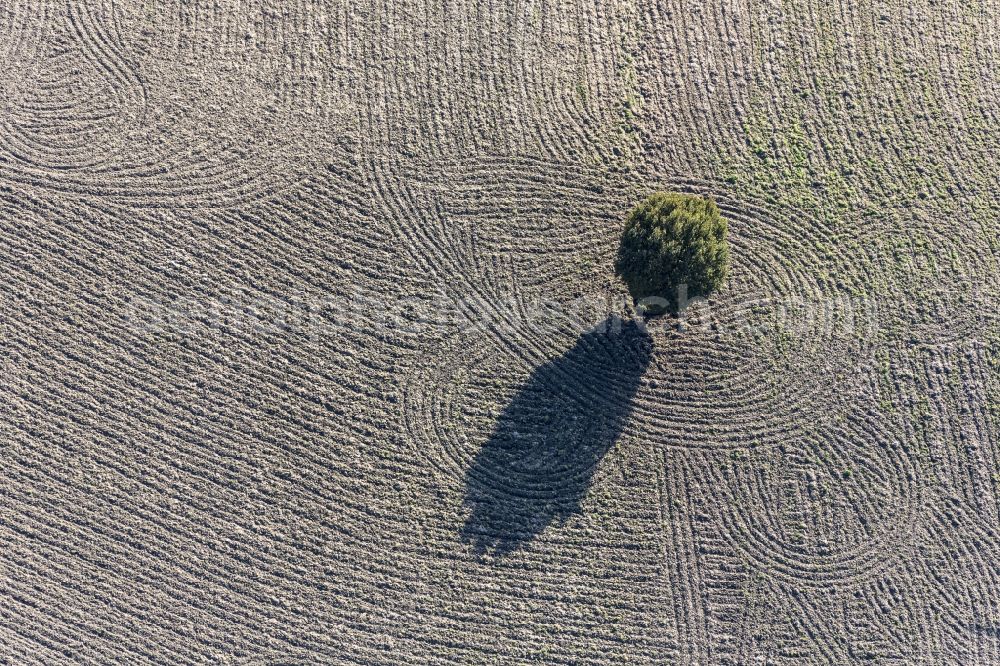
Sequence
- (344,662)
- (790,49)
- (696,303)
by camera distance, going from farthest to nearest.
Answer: (790,49), (696,303), (344,662)

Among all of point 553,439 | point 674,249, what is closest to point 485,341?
point 553,439

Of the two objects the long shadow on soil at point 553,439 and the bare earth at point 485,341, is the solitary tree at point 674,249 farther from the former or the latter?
the long shadow on soil at point 553,439

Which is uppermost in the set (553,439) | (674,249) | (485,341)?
(674,249)

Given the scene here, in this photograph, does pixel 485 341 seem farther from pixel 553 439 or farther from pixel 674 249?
pixel 674 249

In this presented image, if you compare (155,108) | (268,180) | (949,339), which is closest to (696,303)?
(949,339)

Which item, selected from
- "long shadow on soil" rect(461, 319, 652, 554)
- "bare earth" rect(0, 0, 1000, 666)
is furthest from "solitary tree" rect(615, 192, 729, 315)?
"long shadow on soil" rect(461, 319, 652, 554)

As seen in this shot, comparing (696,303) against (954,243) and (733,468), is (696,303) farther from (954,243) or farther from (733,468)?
(954,243)

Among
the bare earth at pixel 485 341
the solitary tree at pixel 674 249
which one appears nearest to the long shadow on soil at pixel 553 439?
the bare earth at pixel 485 341
